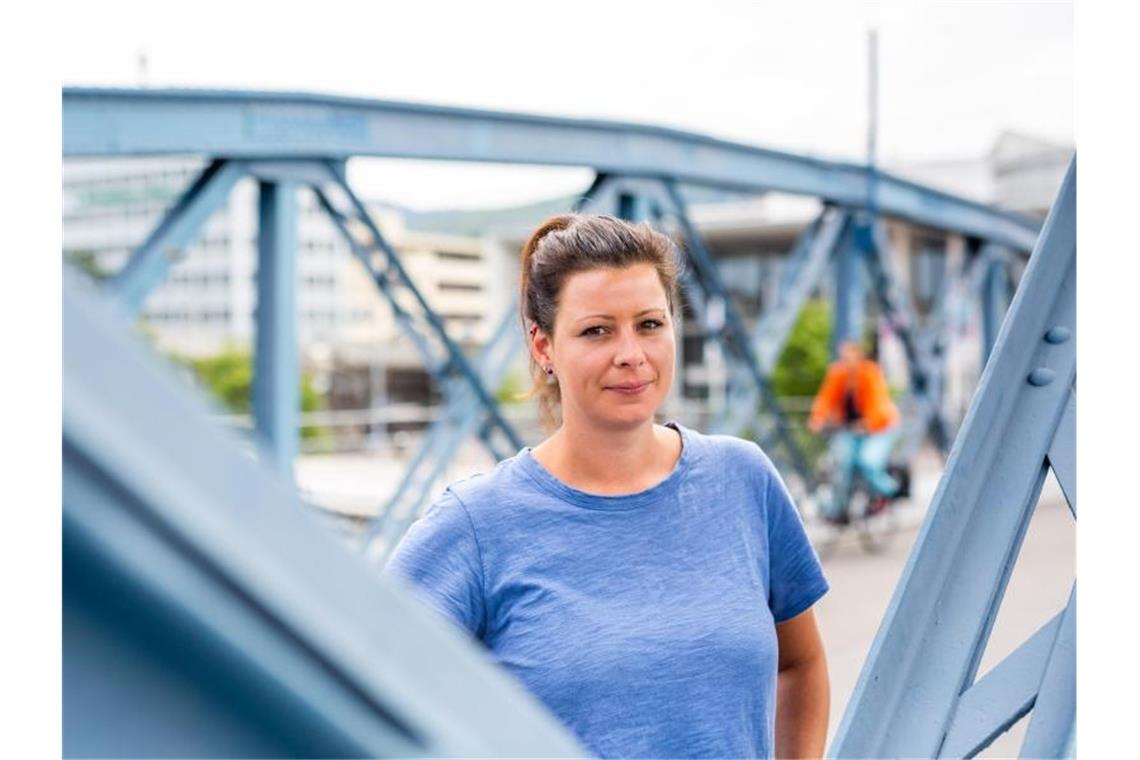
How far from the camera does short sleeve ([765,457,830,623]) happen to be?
208 cm

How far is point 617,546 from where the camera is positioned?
1892mm

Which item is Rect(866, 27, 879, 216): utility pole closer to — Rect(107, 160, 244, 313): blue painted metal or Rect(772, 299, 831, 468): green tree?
Rect(107, 160, 244, 313): blue painted metal

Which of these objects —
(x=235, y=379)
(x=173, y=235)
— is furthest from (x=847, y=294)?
(x=235, y=379)

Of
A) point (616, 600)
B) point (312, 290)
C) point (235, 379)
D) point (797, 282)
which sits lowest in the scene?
point (235, 379)

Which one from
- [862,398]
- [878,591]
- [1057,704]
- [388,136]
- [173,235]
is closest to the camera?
[1057,704]

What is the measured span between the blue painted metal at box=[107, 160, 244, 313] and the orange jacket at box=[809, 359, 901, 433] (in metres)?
6.01

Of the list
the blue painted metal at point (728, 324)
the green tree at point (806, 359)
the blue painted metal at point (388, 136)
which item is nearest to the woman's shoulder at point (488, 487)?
the blue painted metal at point (388, 136)

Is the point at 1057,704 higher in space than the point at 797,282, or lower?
lower

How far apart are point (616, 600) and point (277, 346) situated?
15.3 feet

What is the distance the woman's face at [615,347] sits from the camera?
6.26 ft

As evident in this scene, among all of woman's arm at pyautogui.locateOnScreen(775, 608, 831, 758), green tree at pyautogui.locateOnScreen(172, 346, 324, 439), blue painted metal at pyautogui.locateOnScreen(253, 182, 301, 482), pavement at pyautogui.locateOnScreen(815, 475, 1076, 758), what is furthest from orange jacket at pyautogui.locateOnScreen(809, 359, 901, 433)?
green tree at pyautogui.locateOnScreen(172, 346, 324, 439)

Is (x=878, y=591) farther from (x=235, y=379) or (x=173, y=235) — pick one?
(x=235, y=379)

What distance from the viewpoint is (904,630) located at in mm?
2076

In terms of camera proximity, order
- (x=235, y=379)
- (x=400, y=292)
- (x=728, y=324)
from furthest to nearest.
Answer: (x=235, y=379) → (x=728, y=324) → (x=400, y=292)
